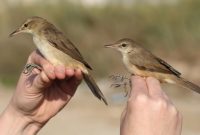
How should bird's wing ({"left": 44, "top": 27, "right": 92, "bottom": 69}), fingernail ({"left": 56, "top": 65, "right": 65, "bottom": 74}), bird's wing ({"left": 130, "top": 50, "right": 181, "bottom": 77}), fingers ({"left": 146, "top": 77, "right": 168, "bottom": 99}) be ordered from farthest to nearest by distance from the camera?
bird's wing ({"left": 130, "top": 50, "right": 181, "bottom": 77}) → bird's wing ({"left": 44, "top": 27, "right": 92, "bottom": 69}) → fingernail ({"left": 56, "top": 65, "right": 65, "bottom": 74}) → fingers ({"left": 146, "top": 77, "right": 168, "bottom": 99})

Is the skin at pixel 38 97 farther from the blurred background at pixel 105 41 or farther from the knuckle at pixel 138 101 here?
the blurred background at pixel 105 41

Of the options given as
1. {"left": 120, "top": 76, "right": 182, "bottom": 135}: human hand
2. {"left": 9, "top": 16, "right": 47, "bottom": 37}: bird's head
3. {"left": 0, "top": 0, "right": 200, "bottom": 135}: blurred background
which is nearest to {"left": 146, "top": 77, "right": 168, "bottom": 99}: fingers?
{"left": 120, "top": 76, "right": 182, "bottom": 135}: human hand

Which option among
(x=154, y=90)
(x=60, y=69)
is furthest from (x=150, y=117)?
(x=60, y=69)

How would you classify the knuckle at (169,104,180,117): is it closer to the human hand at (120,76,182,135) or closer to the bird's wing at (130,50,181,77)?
the human hand at (120,76,182,135)

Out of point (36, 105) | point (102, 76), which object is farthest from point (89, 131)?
point (36, 105)

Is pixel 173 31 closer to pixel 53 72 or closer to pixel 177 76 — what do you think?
pixel 177 76
